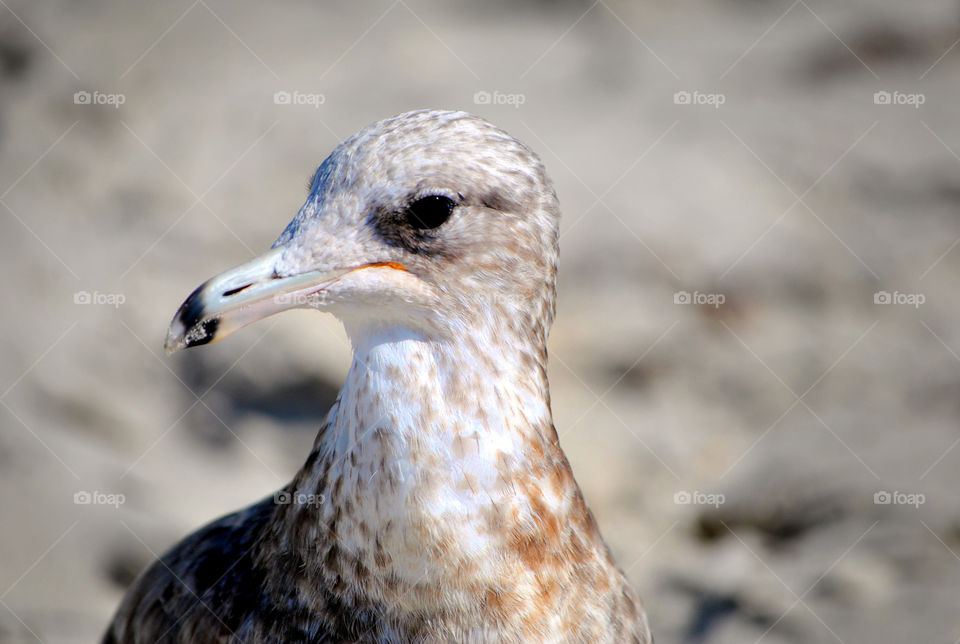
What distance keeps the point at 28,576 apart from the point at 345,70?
364cm

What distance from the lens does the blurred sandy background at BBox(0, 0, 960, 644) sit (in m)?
3.90

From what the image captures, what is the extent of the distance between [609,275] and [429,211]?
10.7ft

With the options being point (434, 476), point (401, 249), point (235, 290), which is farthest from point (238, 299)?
point (434, 476)

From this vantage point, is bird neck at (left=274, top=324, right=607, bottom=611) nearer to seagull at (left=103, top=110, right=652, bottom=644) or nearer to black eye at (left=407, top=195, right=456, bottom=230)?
seagull at (left=103, top=110, right=652, bottom=644)

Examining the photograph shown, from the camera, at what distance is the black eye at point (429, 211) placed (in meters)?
1.92

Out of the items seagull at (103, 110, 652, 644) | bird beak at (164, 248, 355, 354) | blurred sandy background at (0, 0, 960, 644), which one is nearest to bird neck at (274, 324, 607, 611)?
seagull at (103, 110, 652, 644)

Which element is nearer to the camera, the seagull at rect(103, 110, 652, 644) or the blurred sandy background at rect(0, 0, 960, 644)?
the seagull at rect(103, 110, 652, 644)

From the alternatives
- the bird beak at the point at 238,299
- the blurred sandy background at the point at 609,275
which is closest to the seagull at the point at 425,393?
the bird beak at the point at 238,299

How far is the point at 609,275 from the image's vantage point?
5078 millimetres

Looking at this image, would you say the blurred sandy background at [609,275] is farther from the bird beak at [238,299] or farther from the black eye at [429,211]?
the black eye at [429,211]

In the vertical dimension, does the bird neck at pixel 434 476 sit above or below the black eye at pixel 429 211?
below

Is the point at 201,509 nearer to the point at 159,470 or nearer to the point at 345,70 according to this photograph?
the point at 159,470

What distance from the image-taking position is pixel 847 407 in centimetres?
472

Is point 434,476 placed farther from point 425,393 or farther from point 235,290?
point 235,290
